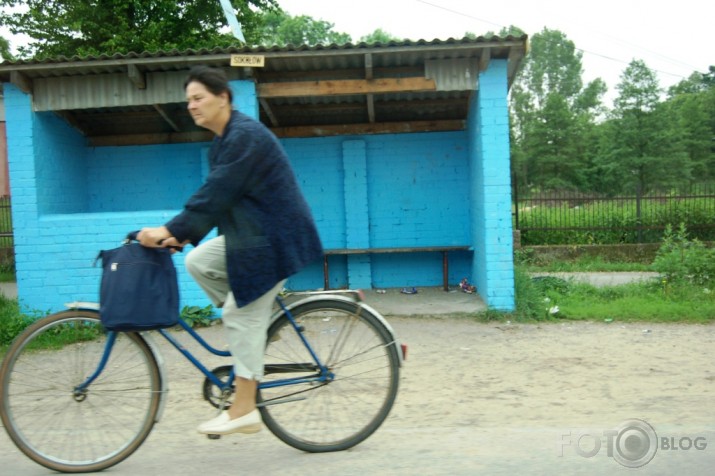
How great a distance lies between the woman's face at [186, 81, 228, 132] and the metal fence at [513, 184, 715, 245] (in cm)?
1165

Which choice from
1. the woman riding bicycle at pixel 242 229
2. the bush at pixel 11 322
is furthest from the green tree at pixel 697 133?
the woman riding bicycle at pixel 242 229

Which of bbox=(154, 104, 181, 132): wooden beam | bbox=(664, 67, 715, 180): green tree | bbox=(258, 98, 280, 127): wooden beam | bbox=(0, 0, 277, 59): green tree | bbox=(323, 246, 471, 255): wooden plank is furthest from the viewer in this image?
bbox=(664, 67, 715, 180): green tree

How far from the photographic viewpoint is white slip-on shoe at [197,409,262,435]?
3209mm

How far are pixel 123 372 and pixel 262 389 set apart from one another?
686 millimetres

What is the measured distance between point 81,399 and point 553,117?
48.9m

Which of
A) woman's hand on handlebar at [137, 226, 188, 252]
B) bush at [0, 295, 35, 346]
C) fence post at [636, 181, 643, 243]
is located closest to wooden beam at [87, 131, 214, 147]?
bush at [0, 295, 35, 346]

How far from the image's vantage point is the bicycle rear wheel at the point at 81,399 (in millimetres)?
3271

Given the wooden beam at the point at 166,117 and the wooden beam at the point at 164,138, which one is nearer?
the wooden beam at the point at 166,117

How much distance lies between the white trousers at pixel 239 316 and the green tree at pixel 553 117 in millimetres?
38342

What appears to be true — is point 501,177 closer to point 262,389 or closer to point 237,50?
point 237,50

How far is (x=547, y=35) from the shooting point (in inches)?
2557

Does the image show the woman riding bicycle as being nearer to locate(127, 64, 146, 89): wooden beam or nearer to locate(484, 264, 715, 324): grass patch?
locate(127, 64, 146, 89): wooden beam

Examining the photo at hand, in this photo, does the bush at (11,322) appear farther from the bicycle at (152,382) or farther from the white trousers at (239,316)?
the white trousers at (239,316)

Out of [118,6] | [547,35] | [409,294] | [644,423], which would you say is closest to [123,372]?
[644,423]
